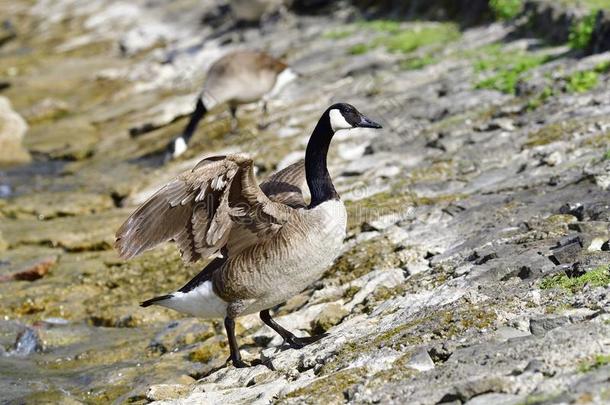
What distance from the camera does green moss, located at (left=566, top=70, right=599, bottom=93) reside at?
11241 millimetres

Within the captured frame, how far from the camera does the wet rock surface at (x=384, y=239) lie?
5.70 metres

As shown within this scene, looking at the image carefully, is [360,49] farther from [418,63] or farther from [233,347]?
[233,347]

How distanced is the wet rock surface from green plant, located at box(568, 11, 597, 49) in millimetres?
186

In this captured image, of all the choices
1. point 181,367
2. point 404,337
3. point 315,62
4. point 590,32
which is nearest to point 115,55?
point 315,62

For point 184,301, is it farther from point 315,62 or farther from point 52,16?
point 52,16

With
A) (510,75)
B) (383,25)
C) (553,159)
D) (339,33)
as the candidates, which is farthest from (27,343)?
(339,33)

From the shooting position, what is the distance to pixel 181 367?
8.01 metres

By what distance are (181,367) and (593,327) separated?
404 cm

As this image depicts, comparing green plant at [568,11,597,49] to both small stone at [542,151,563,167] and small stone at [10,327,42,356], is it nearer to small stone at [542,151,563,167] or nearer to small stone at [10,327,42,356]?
small stone at [542,151,563,167]

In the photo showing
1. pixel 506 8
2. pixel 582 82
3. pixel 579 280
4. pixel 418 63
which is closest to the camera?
pixel 579 280

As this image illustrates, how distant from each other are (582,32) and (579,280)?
7826 millimetres

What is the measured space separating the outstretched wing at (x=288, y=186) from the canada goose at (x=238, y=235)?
0.96 ft

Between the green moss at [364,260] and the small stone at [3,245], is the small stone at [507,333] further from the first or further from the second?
the small stone at [3,245]

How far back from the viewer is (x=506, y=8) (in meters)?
16.1
